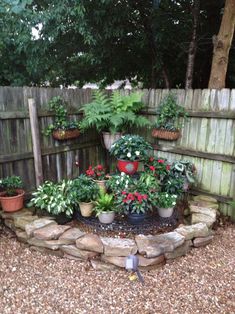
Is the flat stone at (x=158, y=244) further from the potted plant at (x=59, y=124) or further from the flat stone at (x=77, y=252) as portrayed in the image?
the potted plant at (x=59, y=124)

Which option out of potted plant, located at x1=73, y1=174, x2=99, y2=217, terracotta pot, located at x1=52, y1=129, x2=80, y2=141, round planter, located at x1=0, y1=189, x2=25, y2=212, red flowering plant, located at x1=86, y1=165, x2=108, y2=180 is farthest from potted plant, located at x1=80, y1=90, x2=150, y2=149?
round planter, located at x1=0, y1=189, x2=25, y2=212

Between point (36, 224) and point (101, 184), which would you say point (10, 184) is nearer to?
point (36, 224)

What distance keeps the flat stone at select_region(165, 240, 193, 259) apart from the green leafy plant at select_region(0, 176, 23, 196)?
189cm

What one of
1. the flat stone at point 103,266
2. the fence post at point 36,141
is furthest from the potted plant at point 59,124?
the flat stone at point 103,266

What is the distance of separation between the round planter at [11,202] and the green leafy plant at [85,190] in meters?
0.66

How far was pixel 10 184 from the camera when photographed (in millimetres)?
3189

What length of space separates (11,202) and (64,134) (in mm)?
1150

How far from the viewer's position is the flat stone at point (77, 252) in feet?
8.67

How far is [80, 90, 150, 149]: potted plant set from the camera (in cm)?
355

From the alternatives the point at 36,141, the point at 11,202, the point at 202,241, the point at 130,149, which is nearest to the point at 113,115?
the point at 130,149

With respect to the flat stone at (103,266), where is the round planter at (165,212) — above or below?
above

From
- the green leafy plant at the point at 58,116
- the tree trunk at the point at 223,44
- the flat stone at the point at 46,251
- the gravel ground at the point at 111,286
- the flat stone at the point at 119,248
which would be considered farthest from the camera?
the green leafy plant at the point at 58,116

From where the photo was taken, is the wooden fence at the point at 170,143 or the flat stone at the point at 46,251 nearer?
the flat stone at the point at 46,251

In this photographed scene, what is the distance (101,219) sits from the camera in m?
3.05
